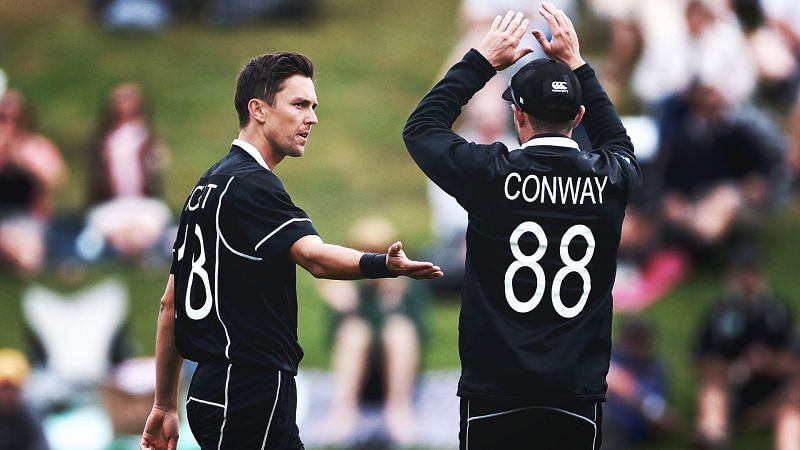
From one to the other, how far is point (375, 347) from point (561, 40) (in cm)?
577

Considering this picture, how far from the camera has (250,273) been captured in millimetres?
4863

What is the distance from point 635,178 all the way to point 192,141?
10.2 meters

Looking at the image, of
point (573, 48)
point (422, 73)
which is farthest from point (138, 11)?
point (573, 48)

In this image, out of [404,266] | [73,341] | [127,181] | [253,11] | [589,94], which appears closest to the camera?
[404,266]

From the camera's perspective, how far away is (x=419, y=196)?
46.3 ft

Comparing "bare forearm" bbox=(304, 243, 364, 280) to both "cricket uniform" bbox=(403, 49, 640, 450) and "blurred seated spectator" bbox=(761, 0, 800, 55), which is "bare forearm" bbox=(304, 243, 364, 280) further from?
"blurred seated spectator" bbox=(761, 0, 800, 55)

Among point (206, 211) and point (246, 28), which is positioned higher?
point (246, 28)

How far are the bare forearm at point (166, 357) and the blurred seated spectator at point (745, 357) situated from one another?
593 centimetres

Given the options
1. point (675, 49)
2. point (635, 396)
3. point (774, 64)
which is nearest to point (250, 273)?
point (635, 396)

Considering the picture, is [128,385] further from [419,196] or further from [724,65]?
[724,65]

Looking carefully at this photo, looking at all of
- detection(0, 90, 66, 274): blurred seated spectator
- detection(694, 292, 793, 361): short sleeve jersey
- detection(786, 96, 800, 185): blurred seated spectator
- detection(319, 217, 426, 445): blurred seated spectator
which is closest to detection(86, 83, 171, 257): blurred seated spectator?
detection(0, 90, 66, 274): blurred seated spectator

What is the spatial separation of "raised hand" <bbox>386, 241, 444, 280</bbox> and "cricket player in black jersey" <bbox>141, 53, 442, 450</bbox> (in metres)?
0.22

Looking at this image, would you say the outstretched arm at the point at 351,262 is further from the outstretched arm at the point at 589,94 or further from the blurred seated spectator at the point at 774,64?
the blurred seated spectator at the point at 774,64

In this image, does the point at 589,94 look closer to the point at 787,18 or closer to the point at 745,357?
the point at 745,357
